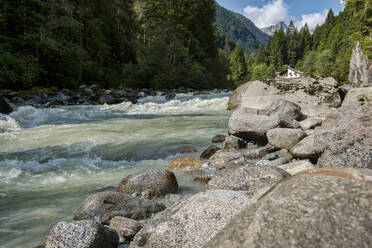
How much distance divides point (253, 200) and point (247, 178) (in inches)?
38.6

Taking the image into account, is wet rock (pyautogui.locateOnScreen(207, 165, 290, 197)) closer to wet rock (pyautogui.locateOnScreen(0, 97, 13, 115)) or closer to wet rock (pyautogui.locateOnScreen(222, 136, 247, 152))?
wet rock (pyautogui.locateOnScreen(222, 136, 247, 152))

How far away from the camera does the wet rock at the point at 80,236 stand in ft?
6.08

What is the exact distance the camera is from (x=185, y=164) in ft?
14.2

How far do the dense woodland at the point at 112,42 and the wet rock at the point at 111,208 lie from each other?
1423 cm

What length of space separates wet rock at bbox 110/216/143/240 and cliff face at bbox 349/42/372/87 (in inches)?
1536

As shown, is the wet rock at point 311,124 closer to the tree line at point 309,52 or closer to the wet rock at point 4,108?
the wet rock at point 4,108

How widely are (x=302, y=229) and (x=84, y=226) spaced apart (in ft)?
5.08

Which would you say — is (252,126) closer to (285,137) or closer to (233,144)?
(233,144)

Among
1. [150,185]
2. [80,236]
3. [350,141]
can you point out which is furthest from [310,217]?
[350,141]

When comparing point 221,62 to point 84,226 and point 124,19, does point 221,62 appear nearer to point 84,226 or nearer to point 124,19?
point 124,19

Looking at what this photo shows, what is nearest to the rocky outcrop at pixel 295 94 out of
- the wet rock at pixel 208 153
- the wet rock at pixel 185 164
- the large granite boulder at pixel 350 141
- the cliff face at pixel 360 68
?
the wet rock at pixel 208 153

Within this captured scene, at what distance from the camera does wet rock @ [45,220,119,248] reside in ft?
6.08

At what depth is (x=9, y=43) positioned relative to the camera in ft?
52.5

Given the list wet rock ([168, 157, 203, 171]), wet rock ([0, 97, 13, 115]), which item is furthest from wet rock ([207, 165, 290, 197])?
wet rock ([0, 97, 13, 115])
